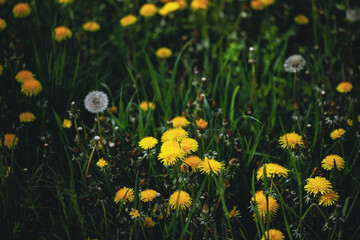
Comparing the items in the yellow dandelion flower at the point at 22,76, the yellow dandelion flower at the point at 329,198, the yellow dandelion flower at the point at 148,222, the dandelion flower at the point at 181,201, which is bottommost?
the yellow dandelion flower at the point at 148,222

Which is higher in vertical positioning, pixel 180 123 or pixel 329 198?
pixel 180 123

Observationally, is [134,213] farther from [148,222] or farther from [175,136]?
[175,136]

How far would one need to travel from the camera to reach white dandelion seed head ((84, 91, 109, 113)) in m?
1.78

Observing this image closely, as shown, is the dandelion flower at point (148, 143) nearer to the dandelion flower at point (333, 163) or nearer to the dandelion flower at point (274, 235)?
the dandelion flower at point (274, 235)

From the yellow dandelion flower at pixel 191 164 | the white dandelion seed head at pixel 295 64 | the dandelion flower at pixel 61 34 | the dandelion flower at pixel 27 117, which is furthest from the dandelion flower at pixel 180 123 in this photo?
the dandelion flower at pixel 61 34

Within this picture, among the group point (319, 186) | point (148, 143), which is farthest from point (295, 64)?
point (148, 143)

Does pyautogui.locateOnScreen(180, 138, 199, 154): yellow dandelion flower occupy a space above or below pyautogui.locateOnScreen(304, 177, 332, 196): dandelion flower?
above

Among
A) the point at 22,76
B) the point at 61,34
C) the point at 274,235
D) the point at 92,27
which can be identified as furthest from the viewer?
the point at 92,27

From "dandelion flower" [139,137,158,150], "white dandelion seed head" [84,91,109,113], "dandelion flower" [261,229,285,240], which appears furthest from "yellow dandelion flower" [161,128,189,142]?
"dandelion flower" [261,229,285,240]

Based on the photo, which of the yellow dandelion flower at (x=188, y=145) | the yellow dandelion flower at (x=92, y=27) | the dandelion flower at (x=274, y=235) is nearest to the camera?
the dandelion flower at (x=274, y=235)

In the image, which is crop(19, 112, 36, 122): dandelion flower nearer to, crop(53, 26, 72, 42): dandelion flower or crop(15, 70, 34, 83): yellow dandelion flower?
crop(15, 70, 34, 83): yellow dandelion flower

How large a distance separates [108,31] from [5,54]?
1136mm

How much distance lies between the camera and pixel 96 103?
70.6 inches

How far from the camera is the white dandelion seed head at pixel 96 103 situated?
1780mm
